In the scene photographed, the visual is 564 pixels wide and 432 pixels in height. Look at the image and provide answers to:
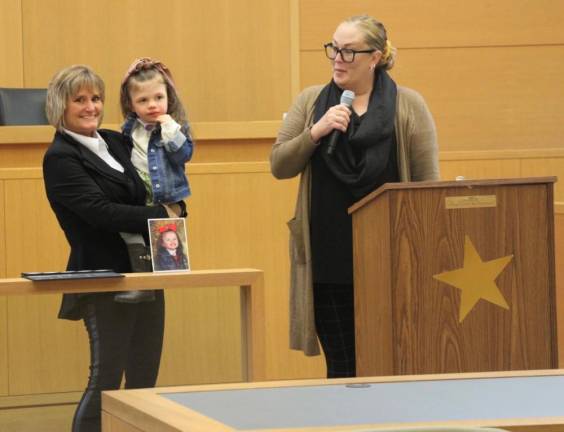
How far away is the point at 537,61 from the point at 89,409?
4730mm

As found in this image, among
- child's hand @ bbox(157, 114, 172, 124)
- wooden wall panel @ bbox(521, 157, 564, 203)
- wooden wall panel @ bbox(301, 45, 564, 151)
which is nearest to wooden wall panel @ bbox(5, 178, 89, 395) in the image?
child's hand @ bbox(157, 114, 172, 124)

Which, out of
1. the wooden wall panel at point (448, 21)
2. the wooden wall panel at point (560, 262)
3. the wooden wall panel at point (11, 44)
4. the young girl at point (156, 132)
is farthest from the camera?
the wooden wall panel at point (448, 21)

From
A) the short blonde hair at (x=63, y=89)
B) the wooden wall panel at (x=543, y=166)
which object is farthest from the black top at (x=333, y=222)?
the wooden wall panel at (x=543, y=166)

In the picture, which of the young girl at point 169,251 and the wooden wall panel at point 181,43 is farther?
the wooden wall panel at point 181,43

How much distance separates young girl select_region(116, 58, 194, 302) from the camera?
3.28m

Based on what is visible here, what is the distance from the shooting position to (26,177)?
448cm

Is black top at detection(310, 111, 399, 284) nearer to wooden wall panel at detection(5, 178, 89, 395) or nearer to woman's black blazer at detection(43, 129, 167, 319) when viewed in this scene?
woman's black blazer at detection(43, 129, 167, 319)

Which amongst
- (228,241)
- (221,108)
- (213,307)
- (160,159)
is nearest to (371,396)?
(213,307)

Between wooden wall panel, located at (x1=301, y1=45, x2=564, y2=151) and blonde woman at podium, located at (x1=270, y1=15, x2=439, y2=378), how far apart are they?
11.3 ft

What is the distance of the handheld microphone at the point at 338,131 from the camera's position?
3.23m

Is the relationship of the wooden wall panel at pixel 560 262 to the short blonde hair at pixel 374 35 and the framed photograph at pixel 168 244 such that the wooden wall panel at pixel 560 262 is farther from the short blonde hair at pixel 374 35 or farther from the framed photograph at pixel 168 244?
the framed photograph at pixel 168 244

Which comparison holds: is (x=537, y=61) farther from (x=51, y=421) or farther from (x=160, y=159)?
(x=51, y=421)

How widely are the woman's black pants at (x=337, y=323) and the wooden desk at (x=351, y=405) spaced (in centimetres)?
123

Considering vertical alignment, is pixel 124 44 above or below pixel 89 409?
above
